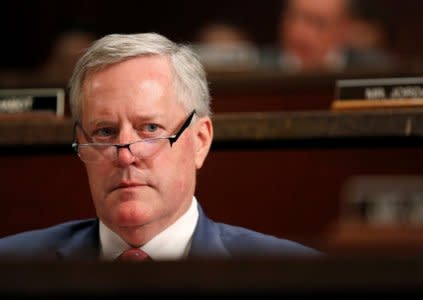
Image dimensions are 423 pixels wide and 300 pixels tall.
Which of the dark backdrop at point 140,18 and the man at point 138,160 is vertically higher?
the man at point 138,160

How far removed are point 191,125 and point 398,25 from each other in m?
2.64

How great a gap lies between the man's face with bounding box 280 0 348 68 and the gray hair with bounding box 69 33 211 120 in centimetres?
91

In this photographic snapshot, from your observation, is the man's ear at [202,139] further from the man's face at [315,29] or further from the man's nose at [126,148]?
the man's face at [315,29]

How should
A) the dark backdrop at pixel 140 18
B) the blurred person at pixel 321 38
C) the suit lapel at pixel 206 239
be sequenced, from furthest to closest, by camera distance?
the dark backdrop at pixel 140 18, the blurred person at pixel 321 38, the suit lapel at pixel 206 239

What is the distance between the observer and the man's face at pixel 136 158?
55.6 inches

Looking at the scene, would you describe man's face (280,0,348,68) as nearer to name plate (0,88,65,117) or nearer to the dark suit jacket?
name plate (0,88,65,117)

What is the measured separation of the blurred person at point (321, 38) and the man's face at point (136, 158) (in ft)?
3.08

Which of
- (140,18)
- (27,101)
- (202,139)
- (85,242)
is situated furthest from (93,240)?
(140,18)

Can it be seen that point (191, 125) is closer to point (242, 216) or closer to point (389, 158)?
point (242, 216)

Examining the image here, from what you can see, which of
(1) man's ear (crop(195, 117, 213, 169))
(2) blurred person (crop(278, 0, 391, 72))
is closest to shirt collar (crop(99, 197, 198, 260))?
(1) man's ear (crop(195, 117, 213, 169))

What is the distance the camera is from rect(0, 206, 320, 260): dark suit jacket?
1323 mm

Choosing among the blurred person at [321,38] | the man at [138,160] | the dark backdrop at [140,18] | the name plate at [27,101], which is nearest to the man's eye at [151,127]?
the man at [138,160]

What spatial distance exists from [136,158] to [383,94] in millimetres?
451

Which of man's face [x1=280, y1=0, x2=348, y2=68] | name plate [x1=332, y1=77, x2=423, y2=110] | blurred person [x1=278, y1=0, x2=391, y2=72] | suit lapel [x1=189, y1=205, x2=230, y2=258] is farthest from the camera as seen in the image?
man's face [x1=280, y1=0, x2=348, y2=68]
